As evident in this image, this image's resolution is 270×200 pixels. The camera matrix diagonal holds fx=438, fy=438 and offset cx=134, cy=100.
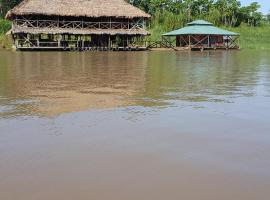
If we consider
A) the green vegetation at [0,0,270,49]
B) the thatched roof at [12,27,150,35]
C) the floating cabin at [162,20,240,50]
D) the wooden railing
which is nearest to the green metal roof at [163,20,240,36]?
the floating cabin at [162,20,240,50]

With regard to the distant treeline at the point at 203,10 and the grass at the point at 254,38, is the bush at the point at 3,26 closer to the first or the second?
the distant treeline at the point at 203,10

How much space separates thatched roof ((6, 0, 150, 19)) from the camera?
33.7 m

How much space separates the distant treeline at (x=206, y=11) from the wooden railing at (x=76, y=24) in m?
15.5

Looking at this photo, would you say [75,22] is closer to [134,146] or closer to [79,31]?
[79,31]

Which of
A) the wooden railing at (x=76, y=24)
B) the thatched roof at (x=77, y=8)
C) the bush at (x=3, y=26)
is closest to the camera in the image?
the thatched roof at (x=77, y=8)

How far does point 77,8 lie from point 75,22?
133cm

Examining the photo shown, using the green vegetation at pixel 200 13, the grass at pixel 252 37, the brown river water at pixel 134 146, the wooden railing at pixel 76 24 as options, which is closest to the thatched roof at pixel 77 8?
the wooden railing at pixel 76 24

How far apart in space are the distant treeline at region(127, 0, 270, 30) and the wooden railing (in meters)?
15.5

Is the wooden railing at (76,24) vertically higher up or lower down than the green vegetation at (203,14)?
lower down

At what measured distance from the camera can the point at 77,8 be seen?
1405 inches

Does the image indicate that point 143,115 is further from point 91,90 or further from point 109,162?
point 91,90

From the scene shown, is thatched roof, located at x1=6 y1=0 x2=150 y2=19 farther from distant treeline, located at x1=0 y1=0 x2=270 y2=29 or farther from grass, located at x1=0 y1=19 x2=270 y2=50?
distant treeline, located at x1=0 y1=0 x2=270 y2=29

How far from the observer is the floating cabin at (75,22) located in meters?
34.1

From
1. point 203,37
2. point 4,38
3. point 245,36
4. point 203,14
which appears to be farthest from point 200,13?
point 4,38
